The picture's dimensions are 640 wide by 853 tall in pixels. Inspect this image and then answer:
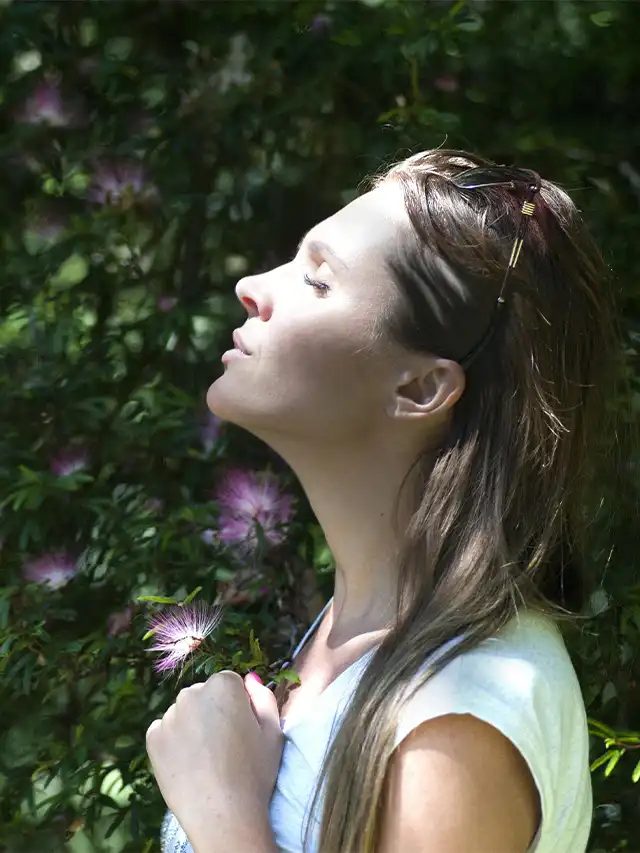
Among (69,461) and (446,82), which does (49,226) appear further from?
(446,82)

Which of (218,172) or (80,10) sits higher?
(80,10)

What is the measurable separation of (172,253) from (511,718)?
48.5 inches

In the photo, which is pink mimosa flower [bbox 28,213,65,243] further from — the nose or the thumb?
the thumb

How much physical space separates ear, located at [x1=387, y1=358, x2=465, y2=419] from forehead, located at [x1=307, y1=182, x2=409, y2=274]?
122 millimetres

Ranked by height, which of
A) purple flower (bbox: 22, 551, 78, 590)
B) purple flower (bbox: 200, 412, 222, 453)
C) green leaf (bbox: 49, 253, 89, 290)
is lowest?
purple flower (bbox: 22, 551, 78, 590)

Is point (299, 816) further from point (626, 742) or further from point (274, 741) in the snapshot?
point (626, 742)

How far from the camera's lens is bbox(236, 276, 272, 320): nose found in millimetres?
1101

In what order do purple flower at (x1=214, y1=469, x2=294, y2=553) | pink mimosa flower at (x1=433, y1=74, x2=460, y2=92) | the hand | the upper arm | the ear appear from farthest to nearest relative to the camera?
1. pink mimosa flower at (x1=433, y1=74, x2=460, y2=92)
2. purple flower at (x1=214, y1=469, x2=294, y2=553)
3. the ear
4. the hand
5. the upper arm

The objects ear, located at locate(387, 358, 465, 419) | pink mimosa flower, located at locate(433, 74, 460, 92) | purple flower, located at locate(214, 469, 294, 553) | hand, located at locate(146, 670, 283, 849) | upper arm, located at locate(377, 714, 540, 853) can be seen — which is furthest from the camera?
pink mimosa flower, located at locate(433, 74, 460, 92)

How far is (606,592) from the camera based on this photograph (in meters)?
1.59

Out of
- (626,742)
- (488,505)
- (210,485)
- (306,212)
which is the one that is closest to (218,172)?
(306,212)

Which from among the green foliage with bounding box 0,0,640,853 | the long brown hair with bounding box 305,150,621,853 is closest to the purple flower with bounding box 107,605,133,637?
the green foliage with bounding box 0,0,640,853

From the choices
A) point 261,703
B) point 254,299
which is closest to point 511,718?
point 261,703

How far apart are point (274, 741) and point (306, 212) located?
1.08 metres
